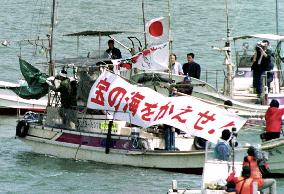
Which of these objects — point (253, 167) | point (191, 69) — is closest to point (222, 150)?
point (253, 167)

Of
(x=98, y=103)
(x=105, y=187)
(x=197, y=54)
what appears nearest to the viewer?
(x=105, y=187)

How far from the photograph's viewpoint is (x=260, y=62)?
138 feet

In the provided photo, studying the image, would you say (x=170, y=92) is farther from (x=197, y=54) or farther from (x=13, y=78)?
(x=197, y=54)

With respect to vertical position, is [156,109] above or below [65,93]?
below

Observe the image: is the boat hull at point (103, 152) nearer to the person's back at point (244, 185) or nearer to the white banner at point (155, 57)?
the white banner at point (155, 57)

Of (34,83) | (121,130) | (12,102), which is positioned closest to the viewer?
(121,130)

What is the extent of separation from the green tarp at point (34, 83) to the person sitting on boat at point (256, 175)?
12.1m

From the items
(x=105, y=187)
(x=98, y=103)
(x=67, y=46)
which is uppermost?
(x=67, y=46)

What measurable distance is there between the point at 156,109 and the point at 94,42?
84.1ft

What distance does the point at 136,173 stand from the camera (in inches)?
1340

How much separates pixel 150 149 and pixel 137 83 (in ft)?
8.32

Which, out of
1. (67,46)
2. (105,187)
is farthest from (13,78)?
(105,187)

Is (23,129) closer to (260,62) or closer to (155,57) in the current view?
(155,57)

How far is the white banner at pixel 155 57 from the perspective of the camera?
3619cm
